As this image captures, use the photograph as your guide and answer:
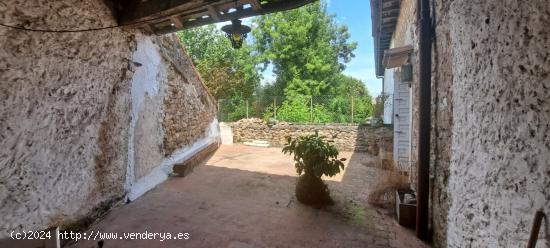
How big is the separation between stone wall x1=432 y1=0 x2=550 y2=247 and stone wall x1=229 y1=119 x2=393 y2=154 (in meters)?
6.97

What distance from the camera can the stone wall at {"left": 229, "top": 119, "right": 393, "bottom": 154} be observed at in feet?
35.3

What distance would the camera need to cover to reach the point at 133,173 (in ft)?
16.4

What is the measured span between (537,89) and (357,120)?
11668mm

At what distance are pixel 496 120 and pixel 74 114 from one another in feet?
14.2

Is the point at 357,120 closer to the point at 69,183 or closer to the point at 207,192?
the point at 207,192

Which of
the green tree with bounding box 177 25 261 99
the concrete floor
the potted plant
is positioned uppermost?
the green tree with bounding box 177 25 261 99

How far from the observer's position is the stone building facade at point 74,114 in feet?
8.77

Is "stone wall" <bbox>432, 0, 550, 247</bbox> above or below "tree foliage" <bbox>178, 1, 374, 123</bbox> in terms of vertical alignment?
below

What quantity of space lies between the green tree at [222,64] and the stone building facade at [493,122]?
49.2ft

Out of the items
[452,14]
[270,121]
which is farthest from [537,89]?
[270,121]

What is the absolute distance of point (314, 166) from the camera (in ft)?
15.3

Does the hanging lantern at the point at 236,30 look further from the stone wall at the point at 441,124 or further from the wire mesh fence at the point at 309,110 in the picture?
the wire mesh fence at the point at 309,110

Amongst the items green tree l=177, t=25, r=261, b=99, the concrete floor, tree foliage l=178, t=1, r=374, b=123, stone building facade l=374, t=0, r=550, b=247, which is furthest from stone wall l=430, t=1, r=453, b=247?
green tree l=177, t=25, r=261, b=99

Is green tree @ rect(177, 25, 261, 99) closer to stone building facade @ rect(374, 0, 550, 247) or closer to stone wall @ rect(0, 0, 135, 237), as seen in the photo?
stone wall @ rect(0, 0, 135, 237)
